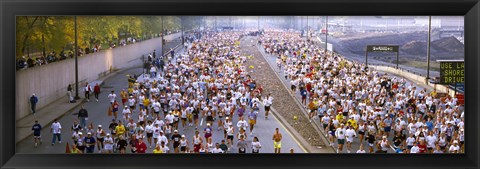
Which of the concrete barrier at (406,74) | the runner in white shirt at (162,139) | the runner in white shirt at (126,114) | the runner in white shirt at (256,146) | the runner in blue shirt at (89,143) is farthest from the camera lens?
the concrete barrier at (406,74)

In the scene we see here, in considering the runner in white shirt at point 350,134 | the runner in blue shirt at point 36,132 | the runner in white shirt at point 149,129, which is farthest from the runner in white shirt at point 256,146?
the runner in blue shirt at point 36,132

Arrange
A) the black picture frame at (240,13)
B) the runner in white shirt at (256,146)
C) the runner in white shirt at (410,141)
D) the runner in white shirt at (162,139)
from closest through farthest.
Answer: the black picture frame at (240,13), the runner in white shirt at (256,146), the runner in white shirt at (162,139), the runner in white shirt at (410,141)

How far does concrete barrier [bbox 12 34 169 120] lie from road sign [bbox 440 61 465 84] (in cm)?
653

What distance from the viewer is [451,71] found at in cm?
1388

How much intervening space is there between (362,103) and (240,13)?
859 centimetres

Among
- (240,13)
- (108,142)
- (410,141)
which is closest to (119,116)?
(108,142)

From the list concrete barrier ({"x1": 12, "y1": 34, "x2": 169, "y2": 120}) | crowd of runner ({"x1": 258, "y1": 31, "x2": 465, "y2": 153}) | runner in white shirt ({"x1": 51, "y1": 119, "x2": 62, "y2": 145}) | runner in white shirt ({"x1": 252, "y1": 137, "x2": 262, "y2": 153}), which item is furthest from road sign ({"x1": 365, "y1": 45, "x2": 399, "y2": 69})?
runner in white shirt ({"x1": 51, "y1": 119, "x2": 62, "y2": 145})

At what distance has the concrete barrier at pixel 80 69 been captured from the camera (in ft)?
46.1

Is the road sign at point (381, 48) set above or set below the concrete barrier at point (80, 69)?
above

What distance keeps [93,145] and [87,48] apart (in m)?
4.94

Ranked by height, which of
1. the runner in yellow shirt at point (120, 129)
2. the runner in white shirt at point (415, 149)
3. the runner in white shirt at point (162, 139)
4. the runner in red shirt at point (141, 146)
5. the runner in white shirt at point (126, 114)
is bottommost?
the runner in white shirt at point (415, 149)

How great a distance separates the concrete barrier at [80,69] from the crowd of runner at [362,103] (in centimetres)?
327

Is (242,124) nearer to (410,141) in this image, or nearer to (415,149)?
(410,141)

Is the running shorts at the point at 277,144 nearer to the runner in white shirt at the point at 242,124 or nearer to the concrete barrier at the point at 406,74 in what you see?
the runner in white shirt at the point at 242,124
